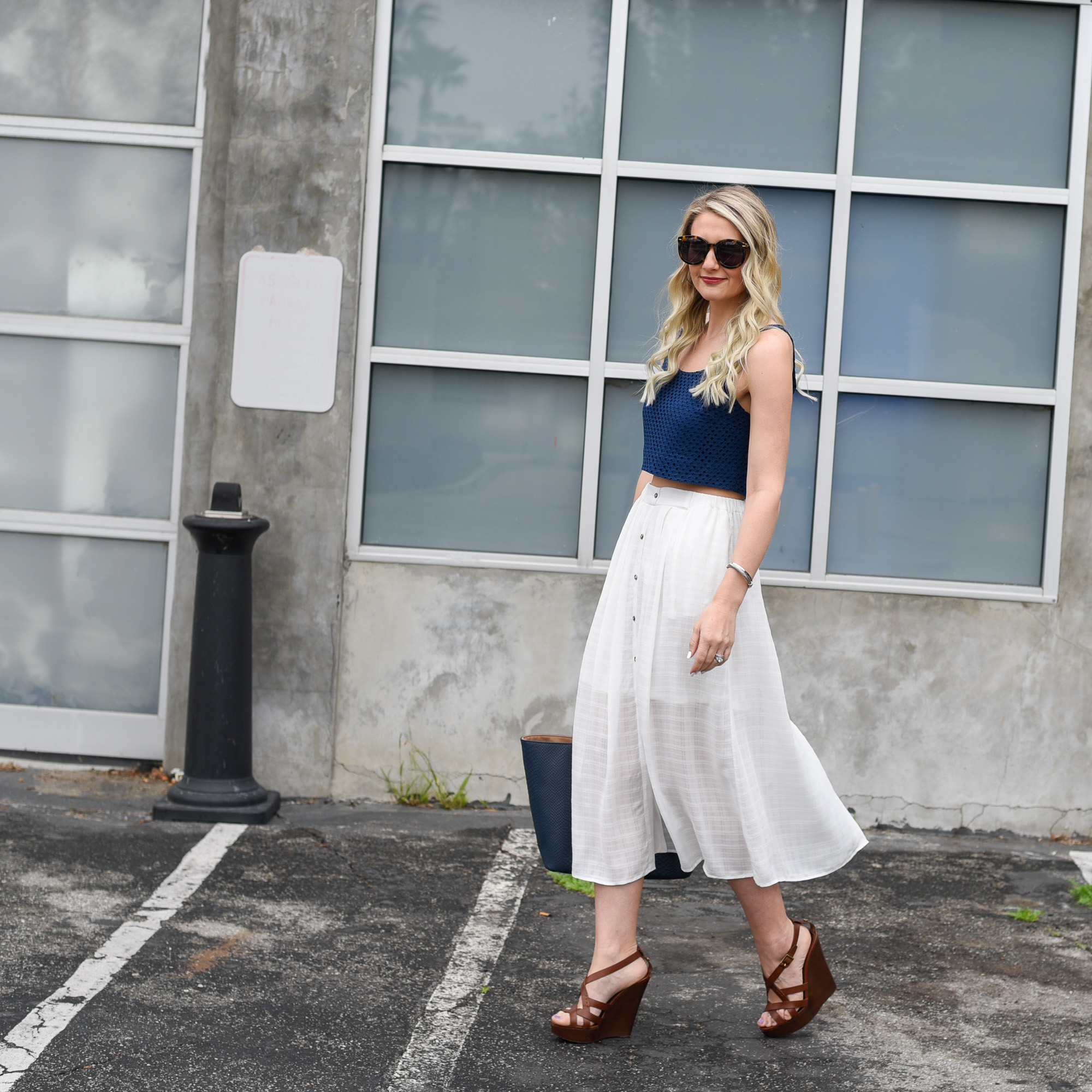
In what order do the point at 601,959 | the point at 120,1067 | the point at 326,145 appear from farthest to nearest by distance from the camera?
the point at 326,145 < the point at 601,959 < the point at 120,1067

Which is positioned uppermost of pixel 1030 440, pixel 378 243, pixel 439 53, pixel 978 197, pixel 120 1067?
pixel 439 53

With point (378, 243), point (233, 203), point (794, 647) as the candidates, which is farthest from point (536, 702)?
point (233, 203)

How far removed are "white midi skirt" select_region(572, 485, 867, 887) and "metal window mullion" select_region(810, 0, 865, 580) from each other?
2.41m

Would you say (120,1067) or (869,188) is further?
(869,188)

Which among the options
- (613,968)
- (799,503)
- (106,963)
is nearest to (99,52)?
(799,503)

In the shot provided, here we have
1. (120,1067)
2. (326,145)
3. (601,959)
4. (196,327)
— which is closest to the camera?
(120,1067)

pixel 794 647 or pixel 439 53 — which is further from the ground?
pixel 439 53

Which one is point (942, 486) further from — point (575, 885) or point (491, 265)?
point (575, 885)

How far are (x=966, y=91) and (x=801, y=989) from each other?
3987mm

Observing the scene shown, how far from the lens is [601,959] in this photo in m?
3.29

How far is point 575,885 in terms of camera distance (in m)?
4.66

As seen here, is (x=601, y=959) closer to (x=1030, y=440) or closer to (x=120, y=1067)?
(x=120, y=1067)

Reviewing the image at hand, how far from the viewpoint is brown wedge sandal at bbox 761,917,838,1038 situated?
3322 mm

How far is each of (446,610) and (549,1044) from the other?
261 centimetres
